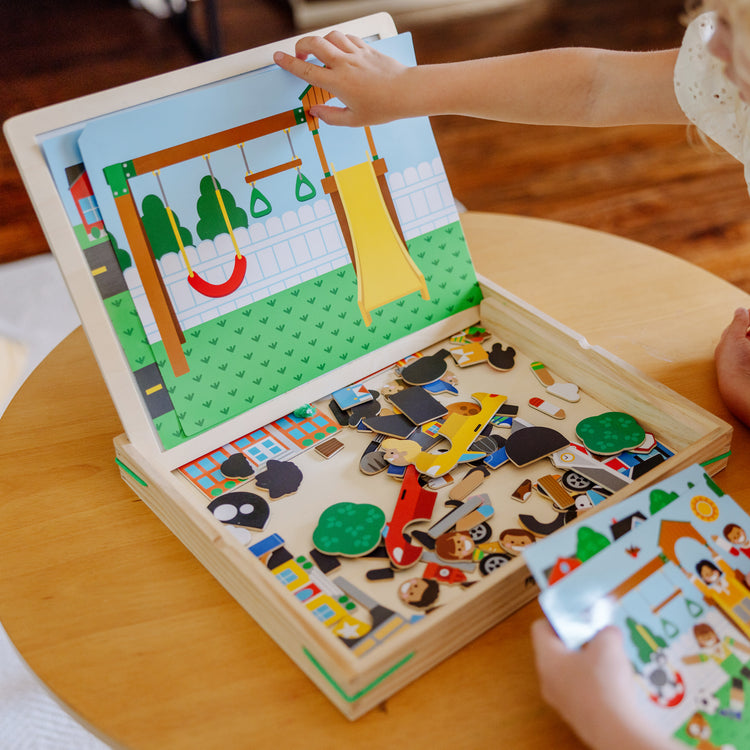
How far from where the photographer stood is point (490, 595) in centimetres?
55

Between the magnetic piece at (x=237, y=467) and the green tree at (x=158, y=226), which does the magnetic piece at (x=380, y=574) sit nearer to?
the magnetic piece at (x=237, y=467)

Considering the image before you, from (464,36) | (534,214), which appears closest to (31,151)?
(534,214)

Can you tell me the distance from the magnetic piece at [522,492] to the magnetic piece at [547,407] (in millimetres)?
97

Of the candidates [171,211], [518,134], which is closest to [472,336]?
[171,211]

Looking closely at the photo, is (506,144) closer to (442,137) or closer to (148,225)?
(442,137)

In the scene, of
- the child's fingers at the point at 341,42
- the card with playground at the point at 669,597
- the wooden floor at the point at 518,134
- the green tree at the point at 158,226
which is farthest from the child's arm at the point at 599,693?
the wooden floor at the point at 518,134

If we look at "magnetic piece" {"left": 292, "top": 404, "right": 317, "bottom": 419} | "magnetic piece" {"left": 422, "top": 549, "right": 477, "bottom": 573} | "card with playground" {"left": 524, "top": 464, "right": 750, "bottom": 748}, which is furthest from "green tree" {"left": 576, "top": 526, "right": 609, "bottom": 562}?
"magnetic piece" {"left": 292, "top": 404, "right": 317, "bottom": 419}

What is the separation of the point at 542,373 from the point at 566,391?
4 cm

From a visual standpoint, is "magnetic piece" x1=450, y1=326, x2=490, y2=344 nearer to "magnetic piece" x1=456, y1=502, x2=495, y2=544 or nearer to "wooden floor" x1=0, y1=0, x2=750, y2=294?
"magnetic piece" x1=456, y1=502, x2=495, y2=544

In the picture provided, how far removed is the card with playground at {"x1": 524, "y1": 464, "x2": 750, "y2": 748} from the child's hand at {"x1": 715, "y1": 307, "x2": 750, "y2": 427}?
0.61ft

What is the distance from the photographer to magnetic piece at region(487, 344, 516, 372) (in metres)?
0.81

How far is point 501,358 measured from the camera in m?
0.82

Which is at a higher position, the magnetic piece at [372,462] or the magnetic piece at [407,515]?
the magnetic piece at [372,462]

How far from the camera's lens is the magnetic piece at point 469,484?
665 millimetres
